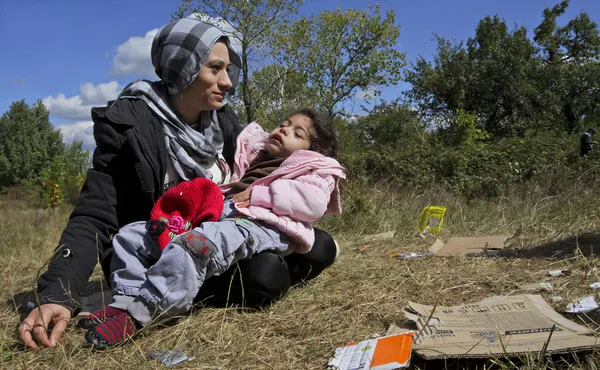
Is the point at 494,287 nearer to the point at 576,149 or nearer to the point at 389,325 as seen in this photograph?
the point at 389,325

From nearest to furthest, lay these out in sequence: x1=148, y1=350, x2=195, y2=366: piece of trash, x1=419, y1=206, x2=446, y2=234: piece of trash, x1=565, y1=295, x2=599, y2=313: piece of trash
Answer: x1=148, y1=350, x2=195, y2=366: piece of trash
x1=565, y1=295, x2=599, y2=313: piece of trash
x1=419, y1=206, x2=446, y2=234: piece of trash

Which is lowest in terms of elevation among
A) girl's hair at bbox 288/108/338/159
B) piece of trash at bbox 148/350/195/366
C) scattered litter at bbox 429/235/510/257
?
scattered litter at bbox 429/235/510/257

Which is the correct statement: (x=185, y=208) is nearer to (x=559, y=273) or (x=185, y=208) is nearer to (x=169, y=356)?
(x=169, y=356)

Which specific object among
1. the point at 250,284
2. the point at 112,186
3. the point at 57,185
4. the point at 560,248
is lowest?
the point at 560,248

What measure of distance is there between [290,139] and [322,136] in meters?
0.17

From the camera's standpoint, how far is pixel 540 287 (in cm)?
223

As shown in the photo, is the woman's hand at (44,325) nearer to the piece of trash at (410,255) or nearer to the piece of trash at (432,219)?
the piece of trash at (410,255)

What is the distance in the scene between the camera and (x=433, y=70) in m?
23.7

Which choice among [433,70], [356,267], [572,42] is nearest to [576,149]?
[356,267]

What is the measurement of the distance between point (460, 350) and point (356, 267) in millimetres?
1416

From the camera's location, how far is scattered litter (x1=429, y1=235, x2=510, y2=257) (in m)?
3.19

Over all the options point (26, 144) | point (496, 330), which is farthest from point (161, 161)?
point (26, 144)

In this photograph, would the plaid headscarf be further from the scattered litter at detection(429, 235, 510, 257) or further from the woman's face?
the scattered litter at detection(429, 235, 510, 257)

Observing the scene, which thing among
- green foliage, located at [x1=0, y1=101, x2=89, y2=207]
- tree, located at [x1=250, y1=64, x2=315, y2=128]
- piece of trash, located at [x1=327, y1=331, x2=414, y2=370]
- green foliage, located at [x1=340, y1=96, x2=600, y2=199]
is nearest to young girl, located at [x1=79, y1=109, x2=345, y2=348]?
piece of trash, located at [x1=327, y1=331, x2=414, y2=370]
